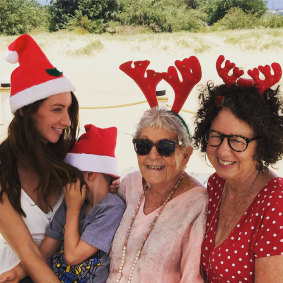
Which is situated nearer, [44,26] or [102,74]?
[102,74]

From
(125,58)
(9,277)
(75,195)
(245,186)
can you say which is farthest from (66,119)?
(125,58)

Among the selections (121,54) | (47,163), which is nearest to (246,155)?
(47,163)

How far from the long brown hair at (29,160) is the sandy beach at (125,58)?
254 inches

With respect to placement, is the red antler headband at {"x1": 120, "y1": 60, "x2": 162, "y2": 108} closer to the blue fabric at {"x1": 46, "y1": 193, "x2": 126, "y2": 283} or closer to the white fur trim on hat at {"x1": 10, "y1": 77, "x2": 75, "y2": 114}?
the white fur trim on hat at {"x1": 10, "y1": 77, "x2": 75, "y2": 114}

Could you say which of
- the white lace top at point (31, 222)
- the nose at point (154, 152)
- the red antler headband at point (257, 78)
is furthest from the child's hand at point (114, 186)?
the red antler headband at point (257, 78)

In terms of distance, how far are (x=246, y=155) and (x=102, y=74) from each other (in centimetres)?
1366

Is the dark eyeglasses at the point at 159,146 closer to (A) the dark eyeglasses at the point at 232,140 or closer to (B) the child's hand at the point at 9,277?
(A) the dark eyeglasses at the point at 232,140

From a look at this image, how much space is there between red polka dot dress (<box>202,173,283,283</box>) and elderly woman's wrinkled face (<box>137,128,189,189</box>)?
0.46 meters

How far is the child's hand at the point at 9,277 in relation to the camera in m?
2.39

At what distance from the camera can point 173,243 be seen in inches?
84.1

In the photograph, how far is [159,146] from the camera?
7.27 feet

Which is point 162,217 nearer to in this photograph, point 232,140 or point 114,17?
point 232,140

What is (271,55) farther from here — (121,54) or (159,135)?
(159,135)

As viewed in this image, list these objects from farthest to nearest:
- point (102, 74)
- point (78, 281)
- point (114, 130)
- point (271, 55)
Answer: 1. point (271, 55)
2. point (102, 74)
3. point (114, 130)
4. point (78, 281)
